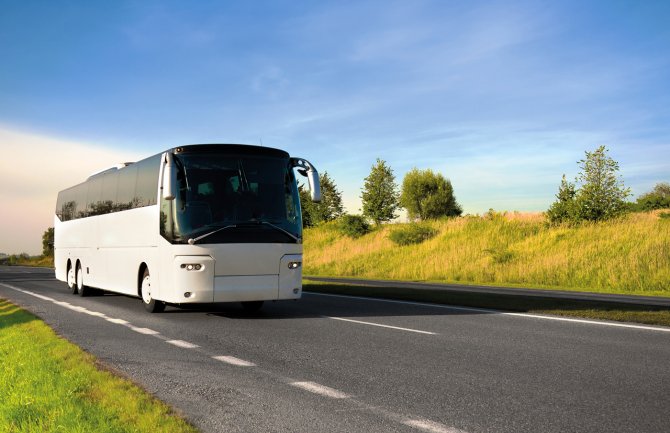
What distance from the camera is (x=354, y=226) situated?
1864 inches

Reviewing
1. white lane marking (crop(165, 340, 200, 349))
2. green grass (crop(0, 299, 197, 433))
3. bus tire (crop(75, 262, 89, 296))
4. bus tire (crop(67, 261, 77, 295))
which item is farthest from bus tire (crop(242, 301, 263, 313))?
bus tire (crop(67, 261, 77, 295))

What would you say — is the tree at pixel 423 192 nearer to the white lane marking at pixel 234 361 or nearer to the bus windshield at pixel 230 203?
the bus windshield at pixel 230 203

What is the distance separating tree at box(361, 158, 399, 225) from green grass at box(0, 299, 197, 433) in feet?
182

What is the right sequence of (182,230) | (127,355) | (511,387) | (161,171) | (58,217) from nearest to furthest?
(511,387) < (127,355) < (182,230) < (161,171) < (58,217)

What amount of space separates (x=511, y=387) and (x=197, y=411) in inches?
120

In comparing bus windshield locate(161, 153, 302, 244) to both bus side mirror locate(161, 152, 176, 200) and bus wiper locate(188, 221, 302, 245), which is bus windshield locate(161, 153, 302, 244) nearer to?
bus wiper locate(188, 221, 302, 245)

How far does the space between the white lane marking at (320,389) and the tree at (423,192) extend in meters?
88.8

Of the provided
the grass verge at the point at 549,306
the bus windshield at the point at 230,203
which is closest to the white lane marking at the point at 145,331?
the bus windshield at the point at 230,203

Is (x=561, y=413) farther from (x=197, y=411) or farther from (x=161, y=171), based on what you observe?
(x=161, y=171)

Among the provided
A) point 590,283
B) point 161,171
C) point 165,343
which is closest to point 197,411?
point 165,343

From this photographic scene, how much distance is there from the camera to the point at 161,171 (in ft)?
44.3

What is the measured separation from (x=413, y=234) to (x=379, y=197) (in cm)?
2465

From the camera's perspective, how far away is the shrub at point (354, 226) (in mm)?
46875

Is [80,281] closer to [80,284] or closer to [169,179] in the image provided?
[80,284]
